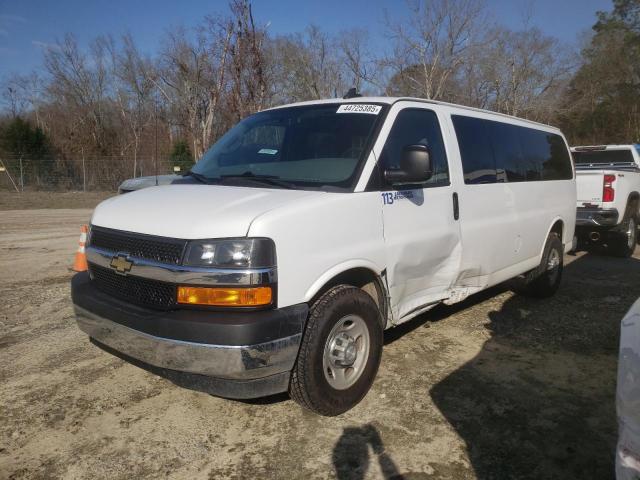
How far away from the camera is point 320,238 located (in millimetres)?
3010

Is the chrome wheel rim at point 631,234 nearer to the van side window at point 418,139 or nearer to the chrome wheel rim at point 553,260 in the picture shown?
the chrome wheel rim at point 553,260

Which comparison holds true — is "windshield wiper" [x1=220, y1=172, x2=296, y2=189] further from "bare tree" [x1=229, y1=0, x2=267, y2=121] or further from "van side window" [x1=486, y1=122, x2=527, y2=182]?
"bare tree" [x1=229, y1=0, x2=267, y2=121]

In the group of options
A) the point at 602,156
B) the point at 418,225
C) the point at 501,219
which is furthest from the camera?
the point at 602,156

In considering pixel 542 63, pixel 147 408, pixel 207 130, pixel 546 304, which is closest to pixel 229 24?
pixel 207 130

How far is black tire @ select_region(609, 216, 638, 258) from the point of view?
8680 millimetres

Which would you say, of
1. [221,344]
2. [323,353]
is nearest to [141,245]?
[221,344]

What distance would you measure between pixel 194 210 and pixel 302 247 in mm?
687

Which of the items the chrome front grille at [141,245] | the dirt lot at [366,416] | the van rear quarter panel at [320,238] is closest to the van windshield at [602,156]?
the dirt lot at [366,416]

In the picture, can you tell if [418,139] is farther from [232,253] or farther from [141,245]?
[141,245]

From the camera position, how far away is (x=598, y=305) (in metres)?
5.81

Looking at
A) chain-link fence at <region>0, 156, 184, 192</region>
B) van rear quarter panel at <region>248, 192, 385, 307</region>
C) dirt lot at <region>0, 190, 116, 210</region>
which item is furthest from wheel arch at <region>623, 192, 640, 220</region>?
chain-link fence at <region>0, 156, 184, 192</region>

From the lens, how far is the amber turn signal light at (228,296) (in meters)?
2.71

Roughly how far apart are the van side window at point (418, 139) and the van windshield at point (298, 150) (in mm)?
181

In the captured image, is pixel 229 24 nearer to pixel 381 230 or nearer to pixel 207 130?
pixel 207 130
